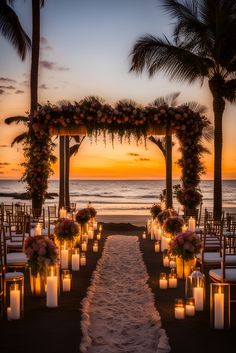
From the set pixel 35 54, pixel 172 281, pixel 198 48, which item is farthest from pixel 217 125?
pixel 172 281

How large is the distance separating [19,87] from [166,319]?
15438 mm

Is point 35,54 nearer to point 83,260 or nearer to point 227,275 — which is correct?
Answer: point 83,260

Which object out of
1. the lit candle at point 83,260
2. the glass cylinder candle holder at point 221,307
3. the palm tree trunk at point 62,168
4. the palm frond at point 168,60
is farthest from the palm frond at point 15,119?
the glass cylinder candle holder at point 221,307

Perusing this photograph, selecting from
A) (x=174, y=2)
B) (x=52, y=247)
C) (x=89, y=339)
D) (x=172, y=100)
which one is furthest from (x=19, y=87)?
(x=89, y=339)

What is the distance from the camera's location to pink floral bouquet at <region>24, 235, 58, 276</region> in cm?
679

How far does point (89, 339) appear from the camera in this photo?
533cm

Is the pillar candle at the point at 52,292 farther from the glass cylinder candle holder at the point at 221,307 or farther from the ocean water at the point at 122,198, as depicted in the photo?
the ocean water at the point at 122,198

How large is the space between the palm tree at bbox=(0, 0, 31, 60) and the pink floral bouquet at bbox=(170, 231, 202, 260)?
10912mm

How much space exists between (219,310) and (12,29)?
1308 cm

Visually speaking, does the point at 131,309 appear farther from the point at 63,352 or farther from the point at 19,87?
the point at 19,87

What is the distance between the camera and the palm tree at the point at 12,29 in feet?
54.2

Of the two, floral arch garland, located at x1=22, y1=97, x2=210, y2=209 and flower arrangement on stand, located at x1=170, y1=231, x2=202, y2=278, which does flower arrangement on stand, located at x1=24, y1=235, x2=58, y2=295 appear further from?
floral arch garland, located at x1=22, y1=97, x2=210, y2=209

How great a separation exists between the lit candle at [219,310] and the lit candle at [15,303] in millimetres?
2064

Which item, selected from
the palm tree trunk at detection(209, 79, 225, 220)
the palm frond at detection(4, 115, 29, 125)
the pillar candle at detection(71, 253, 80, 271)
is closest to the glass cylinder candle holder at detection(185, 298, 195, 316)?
the pillar candle at detection(71, 253, 80, 271)
